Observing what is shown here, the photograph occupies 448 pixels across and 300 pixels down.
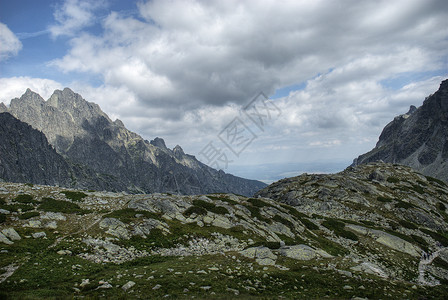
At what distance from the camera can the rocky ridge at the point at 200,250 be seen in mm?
16797

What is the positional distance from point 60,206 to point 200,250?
22260 mm

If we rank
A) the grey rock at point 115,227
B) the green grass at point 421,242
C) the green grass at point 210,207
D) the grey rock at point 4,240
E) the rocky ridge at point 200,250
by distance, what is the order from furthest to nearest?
the green grass at point 421,242 → the green grass at point 210,207 → the grey rock at point 115,227 → the grey rock at point 4,240 → the rocky ridge at point 200,250

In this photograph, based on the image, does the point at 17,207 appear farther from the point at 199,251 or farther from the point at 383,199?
the point at 383,199

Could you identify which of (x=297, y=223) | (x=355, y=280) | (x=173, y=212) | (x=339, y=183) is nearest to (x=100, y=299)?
(x=355, y=280)

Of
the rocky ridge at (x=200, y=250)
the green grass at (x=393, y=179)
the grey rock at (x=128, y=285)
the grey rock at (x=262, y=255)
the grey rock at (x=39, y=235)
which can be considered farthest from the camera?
the green grass at (x=393, y=179)

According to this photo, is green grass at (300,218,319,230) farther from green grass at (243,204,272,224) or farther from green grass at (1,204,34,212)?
green grass at (1,204,34,212)

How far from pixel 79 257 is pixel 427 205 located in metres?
95.1

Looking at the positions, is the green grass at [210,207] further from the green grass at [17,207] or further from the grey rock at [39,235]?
the green grass at [17,207]

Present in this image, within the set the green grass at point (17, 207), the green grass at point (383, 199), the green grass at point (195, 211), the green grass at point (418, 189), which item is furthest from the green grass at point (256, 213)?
the green grass at point (418, 189)

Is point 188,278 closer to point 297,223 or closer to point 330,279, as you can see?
point 330,279

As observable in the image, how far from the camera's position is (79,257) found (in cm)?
2184

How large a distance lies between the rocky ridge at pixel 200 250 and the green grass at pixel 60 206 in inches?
5.2

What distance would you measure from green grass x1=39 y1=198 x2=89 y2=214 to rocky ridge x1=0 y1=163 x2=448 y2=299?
0.43ft

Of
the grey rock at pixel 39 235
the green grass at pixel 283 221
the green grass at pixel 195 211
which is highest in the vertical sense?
the grey rock at pixel 39 235
